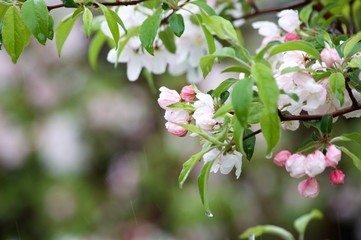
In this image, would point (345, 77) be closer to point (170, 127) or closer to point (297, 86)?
point (297, 86)

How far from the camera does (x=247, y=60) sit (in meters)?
0.85

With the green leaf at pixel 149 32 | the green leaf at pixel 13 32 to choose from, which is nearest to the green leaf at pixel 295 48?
the green leaf at pixel 149 32

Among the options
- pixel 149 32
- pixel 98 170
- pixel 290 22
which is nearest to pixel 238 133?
pixel 149 32

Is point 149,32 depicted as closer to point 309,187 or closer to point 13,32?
point 13,32

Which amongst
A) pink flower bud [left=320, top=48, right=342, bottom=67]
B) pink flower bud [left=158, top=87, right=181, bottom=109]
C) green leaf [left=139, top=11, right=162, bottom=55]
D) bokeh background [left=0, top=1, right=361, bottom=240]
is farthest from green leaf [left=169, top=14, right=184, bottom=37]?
bokeh background [left=0, top=1, right=361, bottom=240]

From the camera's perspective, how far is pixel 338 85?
0.91 m

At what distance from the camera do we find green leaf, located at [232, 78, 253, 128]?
783 millimetres

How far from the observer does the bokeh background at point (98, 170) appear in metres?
2.93

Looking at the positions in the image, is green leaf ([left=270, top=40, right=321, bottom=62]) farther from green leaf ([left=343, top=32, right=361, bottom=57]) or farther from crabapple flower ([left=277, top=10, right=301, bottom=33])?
crabapple flower ([left=277, top=10, right=301, bottom=33])

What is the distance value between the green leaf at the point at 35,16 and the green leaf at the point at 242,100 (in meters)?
0.29

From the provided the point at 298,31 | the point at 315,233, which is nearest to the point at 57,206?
the point at 315,233

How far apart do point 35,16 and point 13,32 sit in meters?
0.05

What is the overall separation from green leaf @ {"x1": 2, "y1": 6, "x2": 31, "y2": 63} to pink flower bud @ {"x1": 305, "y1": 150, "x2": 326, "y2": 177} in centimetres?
41

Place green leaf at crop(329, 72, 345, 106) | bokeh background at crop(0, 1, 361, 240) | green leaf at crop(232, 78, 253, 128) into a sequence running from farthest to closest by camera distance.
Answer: bokeh background at crop(0, 1, 361, 240) → green leaf at crop(329, 72, 345, 106) → green leaf at crop(232, 78, 253, 128)
